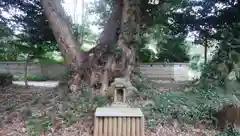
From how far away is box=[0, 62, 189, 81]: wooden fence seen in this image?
10544 mm

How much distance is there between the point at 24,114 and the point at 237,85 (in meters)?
4.23

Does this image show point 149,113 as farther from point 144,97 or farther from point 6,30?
point 6,30

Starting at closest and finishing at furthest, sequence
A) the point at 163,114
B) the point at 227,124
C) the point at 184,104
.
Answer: the point at 227,124 → the point at 163,114 → the point at 184,104

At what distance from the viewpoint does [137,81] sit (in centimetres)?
527

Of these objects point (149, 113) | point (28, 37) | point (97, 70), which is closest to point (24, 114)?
point (97, 70)

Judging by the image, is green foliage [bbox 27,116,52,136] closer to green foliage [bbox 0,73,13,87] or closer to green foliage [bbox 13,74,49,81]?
green foliage [bbox 0,73,13,87]

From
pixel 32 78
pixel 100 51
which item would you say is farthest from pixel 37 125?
pixel 32 78

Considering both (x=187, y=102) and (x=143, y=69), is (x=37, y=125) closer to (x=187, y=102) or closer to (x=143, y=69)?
(x=187, y=102)

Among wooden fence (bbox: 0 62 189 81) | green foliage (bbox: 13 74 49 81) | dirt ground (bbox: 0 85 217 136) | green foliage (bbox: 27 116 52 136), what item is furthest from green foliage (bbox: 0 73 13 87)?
green foliage (bbox: 27 116 52 136)

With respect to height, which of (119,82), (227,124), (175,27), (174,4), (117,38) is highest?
(174,4)

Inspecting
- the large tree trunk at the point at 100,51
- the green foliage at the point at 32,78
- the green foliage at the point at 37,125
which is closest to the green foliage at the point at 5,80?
the green foliage at the point at 32,78

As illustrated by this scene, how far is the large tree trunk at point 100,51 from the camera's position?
5.02 m

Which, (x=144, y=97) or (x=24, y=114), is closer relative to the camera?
(x=24, y=114)

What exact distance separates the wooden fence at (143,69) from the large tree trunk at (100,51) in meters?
5.24
